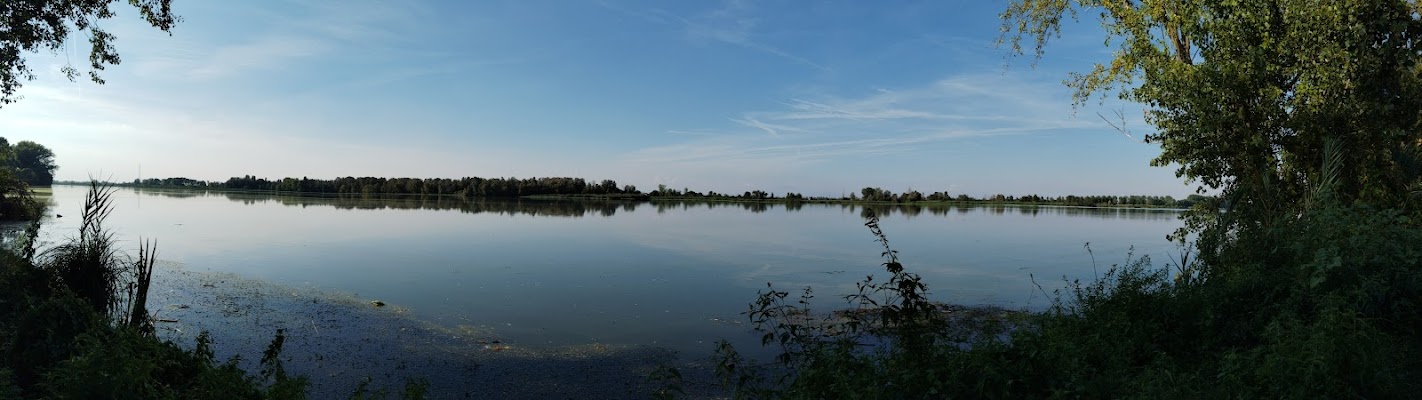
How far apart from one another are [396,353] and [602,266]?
405 inches

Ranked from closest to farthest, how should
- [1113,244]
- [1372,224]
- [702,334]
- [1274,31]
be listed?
1. [1372,224]
2. [702,334]
3. [1274,31]
4. [1113,244]

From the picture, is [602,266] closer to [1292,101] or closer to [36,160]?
[1292,101]

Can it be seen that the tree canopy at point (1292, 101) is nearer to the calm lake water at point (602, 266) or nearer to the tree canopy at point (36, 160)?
the calm lake water at point (602, 266)

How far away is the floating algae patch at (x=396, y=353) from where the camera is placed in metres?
7.49

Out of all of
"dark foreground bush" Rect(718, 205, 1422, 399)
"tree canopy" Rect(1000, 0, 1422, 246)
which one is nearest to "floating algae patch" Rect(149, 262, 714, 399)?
"dark foreground bush" Rect(718, 205, 1422, 399)

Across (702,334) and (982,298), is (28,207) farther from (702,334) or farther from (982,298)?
(982,298)

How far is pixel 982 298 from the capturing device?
574 inches

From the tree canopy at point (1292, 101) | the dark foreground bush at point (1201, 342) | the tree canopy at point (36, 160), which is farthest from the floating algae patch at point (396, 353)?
the tree canopy at point (36, 160)

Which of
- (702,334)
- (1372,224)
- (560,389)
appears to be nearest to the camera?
(1372,224)

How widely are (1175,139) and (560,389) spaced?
492 inches

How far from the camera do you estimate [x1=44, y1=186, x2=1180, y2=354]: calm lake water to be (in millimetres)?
11852

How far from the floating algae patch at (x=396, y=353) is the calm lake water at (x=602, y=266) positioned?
726 mm

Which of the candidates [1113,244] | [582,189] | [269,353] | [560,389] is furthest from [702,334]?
[582,189]

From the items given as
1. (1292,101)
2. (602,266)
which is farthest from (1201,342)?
(602,266)
